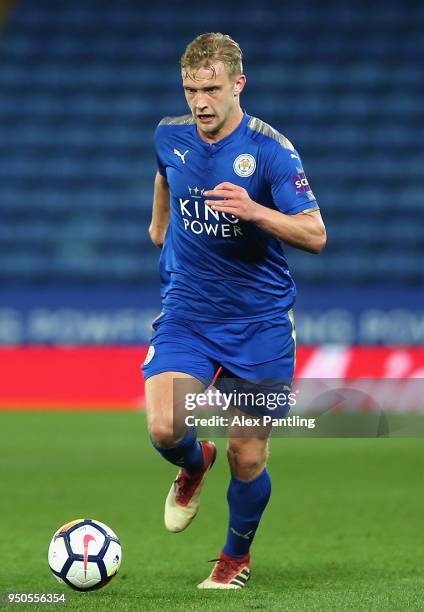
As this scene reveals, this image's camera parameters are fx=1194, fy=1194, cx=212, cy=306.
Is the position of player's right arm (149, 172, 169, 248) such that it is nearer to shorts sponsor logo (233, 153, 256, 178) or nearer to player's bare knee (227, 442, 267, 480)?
shorts sponsor logo (233, 153, 256, 178)

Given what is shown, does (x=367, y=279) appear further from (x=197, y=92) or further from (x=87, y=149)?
(x=197, y=92)

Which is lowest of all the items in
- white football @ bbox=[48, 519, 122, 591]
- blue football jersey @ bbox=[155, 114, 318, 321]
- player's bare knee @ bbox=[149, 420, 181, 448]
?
white football @ bbox=[48, 519, 122, 591]

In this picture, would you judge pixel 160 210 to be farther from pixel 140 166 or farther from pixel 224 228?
pixel 140 166

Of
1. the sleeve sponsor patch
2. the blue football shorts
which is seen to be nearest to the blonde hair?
the sleeve sponsor patch

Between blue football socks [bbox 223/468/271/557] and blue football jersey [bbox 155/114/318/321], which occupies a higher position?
blue football jersey [bbox 155/114/318/321]

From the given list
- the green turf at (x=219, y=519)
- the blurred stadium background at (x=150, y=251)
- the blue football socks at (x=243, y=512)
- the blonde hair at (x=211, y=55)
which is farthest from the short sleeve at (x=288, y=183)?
the blurred stadium background at (x=150, y=251)

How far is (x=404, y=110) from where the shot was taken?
50.4 ft

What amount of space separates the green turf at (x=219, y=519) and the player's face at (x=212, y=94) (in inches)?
65.0

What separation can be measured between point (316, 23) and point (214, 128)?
40.4ft

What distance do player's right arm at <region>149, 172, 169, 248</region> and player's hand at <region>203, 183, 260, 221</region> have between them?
2.25 feet

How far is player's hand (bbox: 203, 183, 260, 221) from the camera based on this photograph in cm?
392

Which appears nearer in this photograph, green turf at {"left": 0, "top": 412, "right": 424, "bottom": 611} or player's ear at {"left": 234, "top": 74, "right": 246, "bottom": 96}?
green turf at {"left": 0, "top": 412, "right": 424, "bottom": 611}

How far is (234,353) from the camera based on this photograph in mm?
4375

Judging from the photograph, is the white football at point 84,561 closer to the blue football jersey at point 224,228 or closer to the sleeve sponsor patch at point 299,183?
the blue football jersey at point 224,228
